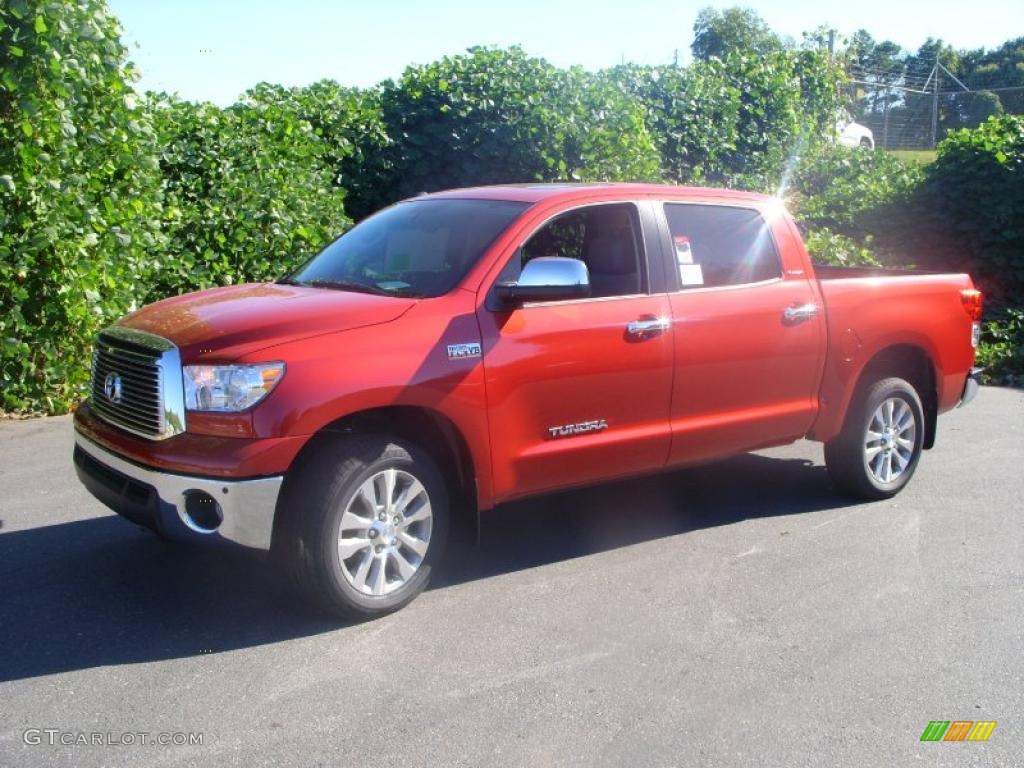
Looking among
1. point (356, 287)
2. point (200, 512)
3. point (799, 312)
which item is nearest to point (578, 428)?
point (356, 287)

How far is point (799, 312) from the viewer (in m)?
6.41

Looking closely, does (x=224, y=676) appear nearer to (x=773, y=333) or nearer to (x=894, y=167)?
(x=773, y=333)

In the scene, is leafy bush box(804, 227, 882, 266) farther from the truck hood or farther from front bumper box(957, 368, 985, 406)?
the truck hood

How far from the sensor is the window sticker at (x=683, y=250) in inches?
236

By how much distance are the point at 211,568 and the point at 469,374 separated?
166cm

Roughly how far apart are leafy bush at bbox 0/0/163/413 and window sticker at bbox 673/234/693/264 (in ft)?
15.6

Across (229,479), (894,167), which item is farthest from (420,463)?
(894,167)

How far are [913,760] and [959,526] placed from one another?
9.89ft

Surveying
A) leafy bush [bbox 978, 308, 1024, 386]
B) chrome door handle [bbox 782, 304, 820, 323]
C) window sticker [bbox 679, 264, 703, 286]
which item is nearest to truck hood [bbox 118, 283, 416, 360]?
window sticker [bbox 679, 264, 703, 286]

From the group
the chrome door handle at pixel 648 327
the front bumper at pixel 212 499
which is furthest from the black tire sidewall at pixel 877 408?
the front bumper at pixel 212 499

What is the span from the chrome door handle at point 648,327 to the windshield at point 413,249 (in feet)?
2.61

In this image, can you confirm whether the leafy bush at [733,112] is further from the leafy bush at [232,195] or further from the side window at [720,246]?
the side window at [720,246]

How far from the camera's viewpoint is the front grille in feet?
15.4

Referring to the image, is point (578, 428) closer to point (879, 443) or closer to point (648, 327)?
point (648, 327)
